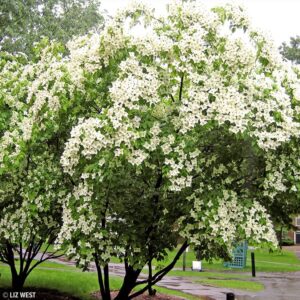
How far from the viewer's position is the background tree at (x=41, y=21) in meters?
30.1

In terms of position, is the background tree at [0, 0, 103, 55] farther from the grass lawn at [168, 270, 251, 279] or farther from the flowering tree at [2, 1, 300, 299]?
the flowering tree at [2, 1, 300, 299]

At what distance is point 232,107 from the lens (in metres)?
8.12

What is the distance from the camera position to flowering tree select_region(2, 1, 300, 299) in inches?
323

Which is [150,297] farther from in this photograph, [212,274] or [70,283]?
[212,274]

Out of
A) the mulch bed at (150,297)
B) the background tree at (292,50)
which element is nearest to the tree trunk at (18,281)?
the mulch bed at (150,297)

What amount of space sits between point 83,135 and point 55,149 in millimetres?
3331

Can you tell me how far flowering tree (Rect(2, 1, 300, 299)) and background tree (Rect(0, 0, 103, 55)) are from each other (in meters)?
21.5

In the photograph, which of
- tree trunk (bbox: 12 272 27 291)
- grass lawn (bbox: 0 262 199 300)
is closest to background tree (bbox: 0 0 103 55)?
grass lawn (bbox: 0 262 199 300)

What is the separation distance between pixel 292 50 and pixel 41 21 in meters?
26.1

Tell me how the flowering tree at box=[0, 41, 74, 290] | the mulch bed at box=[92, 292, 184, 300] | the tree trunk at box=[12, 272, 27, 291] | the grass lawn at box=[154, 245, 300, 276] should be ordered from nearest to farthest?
the flowering tree at box=[0, 41, 74, 290] → the tree trunk at box=[12, 272, 27, 291] → the mulch bed at box=[92, 292, 184, 300] → the grass lawn at box=[154, 245, 300, 276]

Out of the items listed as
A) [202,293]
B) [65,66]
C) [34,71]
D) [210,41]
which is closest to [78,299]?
[202,293]

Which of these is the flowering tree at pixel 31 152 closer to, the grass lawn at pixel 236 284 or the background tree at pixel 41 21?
the grass lawn at pixel 236 284

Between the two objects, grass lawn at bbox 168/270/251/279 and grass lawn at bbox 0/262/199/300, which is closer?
grass lawn at bbox 0/262/199/300

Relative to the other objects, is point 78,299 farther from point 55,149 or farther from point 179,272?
point 179,272
